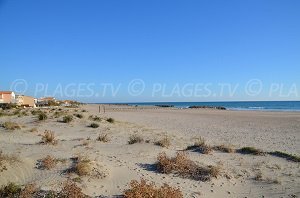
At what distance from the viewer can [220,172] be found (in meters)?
9.95

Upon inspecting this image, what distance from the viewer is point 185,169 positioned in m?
9.97

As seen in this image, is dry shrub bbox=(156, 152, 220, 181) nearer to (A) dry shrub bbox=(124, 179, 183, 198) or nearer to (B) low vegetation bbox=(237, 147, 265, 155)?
(A) dry shrub bbox=(124, 179, 183, 198)

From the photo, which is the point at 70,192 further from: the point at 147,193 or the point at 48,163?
the point at 48,163

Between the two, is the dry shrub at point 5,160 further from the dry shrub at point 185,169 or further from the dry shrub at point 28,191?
the dry shrub at point 185,169

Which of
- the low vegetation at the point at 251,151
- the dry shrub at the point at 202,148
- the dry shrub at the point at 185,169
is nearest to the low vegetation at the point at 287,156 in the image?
the low vegetation at the point at 251,151

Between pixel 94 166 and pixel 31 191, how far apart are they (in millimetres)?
2331

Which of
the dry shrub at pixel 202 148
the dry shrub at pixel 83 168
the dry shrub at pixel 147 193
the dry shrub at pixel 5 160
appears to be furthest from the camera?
the dry shrub at pixel 202 148

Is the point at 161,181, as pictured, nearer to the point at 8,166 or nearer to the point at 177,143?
the point at 8,166

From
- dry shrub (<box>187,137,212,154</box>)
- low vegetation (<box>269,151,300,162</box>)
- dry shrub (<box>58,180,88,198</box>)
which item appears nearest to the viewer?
dry shrub (<box>58,180,88,198</box>)

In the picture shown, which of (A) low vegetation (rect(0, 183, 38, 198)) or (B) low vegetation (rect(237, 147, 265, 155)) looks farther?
(B) low vegetation (rect(237, 147, 265, 155))

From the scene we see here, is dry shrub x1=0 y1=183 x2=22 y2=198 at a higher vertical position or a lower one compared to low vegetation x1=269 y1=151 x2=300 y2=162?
lower

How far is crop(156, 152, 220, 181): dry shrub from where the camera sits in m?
9.64

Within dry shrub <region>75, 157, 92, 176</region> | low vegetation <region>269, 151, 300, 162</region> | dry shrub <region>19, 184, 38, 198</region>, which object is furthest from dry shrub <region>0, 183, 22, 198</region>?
low vegetation <region>269, 151, 300, 162</region>

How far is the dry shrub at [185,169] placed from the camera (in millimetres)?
9641
